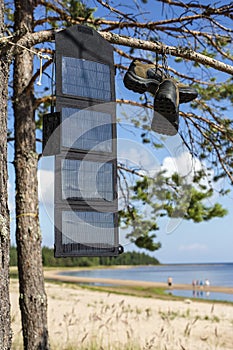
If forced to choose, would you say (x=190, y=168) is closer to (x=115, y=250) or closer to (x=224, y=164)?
(x=224, y=164)

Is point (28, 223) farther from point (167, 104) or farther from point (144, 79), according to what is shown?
point (167, 104)

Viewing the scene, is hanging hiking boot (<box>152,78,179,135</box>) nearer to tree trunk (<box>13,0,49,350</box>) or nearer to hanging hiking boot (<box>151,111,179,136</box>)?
hanging hiking boot (<box>151,111,179,136</box>)

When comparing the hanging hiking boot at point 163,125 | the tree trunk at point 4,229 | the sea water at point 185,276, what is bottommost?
the sea water at point 185,276

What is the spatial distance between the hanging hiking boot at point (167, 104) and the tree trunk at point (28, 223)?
6.71 ft

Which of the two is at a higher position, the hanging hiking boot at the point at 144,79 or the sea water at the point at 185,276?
the hanging hiking boot at the point at 144,79

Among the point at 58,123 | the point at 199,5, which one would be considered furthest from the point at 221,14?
the point at 58,123

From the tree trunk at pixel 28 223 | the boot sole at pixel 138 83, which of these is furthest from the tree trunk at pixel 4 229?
the tree trunk at pixel 28 223

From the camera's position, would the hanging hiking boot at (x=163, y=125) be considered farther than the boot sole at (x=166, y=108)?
Yes

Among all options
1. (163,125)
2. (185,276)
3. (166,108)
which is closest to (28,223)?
(163,125)

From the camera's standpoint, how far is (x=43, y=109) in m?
7.21

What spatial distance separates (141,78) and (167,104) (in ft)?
0.80

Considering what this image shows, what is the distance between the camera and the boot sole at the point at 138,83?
2.93 m

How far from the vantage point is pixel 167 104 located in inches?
111

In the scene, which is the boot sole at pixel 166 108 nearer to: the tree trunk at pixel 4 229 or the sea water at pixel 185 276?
the tree trunk at pixel 4 229
